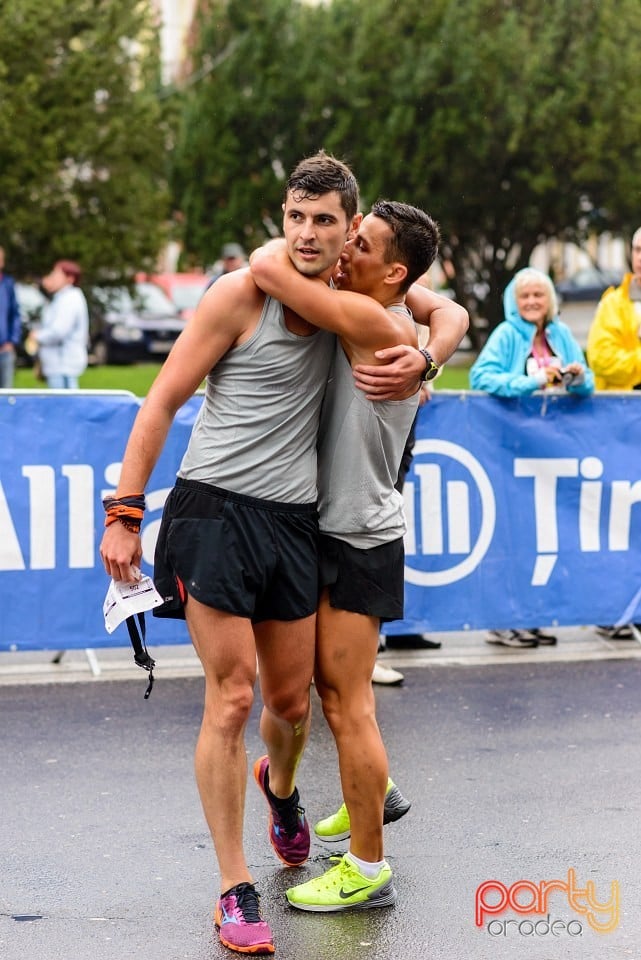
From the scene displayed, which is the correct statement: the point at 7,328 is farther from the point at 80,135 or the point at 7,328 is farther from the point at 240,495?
the point at 240,495

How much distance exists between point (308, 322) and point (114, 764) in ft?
7.72

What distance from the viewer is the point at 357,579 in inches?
173

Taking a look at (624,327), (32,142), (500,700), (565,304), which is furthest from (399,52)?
(500,700)

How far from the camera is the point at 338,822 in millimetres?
4980

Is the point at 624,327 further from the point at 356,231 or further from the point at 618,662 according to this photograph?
the point at 356,231

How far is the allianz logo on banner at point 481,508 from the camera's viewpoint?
781 centimetres

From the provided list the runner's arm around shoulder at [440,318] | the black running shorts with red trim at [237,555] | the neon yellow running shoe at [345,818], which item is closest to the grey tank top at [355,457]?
the black running shorts with red trim at [237,555]

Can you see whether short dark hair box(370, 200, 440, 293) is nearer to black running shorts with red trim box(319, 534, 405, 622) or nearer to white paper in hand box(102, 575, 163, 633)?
black running shorts with red trim box(319, 534, 405, 622)

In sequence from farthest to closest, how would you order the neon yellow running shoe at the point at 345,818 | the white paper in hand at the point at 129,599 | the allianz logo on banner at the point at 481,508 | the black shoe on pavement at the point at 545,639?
the black shoe on pavement at the point at 545,639
the allianz logo on banner at the point at 481,508
the neon yellow running shoe at the point at 345,818
the white paper in hand at the point at 129,599

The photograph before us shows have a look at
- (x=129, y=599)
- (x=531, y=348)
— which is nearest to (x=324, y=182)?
(x=129, y=599)

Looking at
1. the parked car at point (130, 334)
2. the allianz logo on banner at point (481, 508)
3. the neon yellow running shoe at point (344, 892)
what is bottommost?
the parked car at point (130, 334)

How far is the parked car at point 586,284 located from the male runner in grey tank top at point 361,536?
36.5 meters

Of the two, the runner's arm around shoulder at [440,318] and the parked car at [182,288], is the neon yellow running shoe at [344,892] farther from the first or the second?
the parked car at [182,288]

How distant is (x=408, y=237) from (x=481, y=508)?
3732mm
